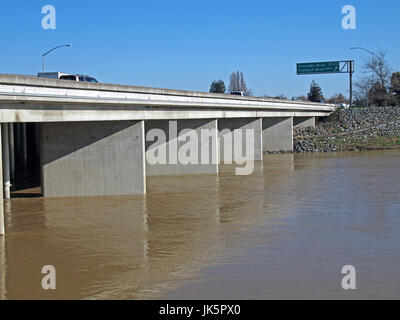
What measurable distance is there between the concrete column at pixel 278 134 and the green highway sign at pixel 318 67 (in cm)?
2592

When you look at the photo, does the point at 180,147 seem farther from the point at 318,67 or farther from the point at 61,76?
the point at 318,67

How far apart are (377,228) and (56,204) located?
528 inches

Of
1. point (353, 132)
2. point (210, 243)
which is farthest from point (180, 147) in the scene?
point (353, 132)

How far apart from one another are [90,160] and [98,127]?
5.17ft

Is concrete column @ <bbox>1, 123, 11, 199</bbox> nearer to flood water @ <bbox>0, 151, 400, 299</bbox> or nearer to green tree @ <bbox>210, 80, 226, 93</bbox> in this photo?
flood water @ <bbox>0, 151, 400, 299</bbox>

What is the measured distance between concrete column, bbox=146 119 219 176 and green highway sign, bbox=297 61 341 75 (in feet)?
151

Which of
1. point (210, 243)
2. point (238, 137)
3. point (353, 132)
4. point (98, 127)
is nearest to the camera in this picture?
point (210, 243)

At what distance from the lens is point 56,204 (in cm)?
2330

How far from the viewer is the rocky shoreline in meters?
53.8

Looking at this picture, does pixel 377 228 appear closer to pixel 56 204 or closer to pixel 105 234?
pixel 105 234

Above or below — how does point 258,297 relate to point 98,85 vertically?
below

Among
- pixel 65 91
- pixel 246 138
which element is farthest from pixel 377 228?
pixel 246 138

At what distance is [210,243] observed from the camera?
1566 centimetres

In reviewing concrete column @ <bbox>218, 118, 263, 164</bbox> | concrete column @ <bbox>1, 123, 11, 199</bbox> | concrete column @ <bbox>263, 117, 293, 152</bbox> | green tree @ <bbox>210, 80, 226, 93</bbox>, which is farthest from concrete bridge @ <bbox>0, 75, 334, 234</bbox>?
green tree @ <bbox>210, 80, 226, 93</bbox>
